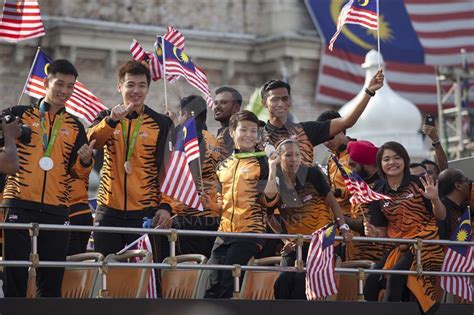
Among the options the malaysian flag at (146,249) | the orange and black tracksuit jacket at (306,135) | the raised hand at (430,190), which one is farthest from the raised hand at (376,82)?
the malaysian flag at (146,249)

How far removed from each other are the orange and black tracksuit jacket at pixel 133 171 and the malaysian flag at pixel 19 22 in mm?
2083

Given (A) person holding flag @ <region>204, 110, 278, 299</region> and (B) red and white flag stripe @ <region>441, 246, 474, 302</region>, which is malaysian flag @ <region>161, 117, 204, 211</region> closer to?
(A) person holding flag @ <region>204, 110, 278, 299</region>

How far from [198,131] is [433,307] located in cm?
259

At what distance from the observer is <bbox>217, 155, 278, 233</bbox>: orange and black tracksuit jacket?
1162cm

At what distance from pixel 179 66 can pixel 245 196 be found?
248 centimetres

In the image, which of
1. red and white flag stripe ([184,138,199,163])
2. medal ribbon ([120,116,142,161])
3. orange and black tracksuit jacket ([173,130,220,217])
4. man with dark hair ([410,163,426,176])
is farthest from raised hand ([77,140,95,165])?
man with dark hair ([410,163,426,176])

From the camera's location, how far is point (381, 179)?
41.2 feet

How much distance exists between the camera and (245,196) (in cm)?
1162

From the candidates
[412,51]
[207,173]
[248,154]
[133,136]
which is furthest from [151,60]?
[412,51]

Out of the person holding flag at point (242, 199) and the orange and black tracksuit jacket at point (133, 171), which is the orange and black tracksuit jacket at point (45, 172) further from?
the person holding flag at point (242, 199)

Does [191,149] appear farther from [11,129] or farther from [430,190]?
[11,129]

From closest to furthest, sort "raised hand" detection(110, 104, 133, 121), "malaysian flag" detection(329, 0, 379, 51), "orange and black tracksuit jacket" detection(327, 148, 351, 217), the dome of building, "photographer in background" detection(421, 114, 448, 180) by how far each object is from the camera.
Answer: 1. "raised hand" detection(110, 104, 133, 121)
2. "orange and black tracksuit jacket" detection(327, 148, 351, 217)
3. "photographer in background" detection(421, 114, 448, 180)
4. "malaysian flag" detection(329, 0, 379, 51)
5. the dome of building

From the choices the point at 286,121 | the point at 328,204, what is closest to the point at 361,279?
the point at 328,204

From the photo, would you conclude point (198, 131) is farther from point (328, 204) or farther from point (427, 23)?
point (427, 23)
